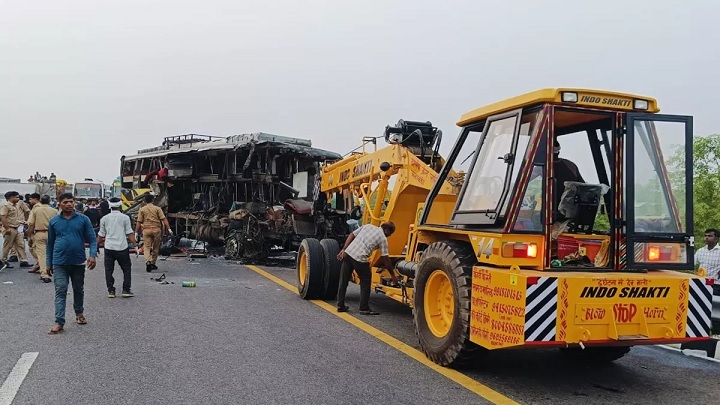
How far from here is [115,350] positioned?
6480 millimetres

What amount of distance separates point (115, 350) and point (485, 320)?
3.91m

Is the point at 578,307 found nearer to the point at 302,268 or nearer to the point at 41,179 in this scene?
the point at 302,268

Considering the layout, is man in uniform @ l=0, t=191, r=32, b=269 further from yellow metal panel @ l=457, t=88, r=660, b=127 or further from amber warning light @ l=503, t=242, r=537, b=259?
amber warning light @ l=503, t=242, r=537, b=259

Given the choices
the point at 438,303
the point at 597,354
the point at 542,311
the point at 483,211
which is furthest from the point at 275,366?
the point at 597,354

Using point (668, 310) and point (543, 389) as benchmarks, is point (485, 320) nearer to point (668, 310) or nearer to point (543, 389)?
point (543, 389)

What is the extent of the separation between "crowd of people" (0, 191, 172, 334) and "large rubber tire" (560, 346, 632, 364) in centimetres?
594

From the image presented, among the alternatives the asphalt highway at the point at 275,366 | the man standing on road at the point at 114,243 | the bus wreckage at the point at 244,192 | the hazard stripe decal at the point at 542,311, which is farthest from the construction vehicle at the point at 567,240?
the bus wreckage at the point at 244,192

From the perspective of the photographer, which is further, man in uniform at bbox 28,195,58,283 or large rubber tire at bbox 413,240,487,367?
man in uniform at bbox 28,195,58,283

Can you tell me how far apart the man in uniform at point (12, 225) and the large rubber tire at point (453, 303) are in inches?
413

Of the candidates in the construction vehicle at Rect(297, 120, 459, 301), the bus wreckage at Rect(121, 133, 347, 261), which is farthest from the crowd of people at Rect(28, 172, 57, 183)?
the construction vehicle at Rect(297, 120, 459, 301)

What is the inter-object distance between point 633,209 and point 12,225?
12567 mm

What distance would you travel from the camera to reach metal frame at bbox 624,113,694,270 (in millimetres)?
5395

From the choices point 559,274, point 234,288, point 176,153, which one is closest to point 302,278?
point 234,288

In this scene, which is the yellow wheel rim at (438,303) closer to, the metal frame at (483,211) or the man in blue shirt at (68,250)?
the metal frame at (483,211)
